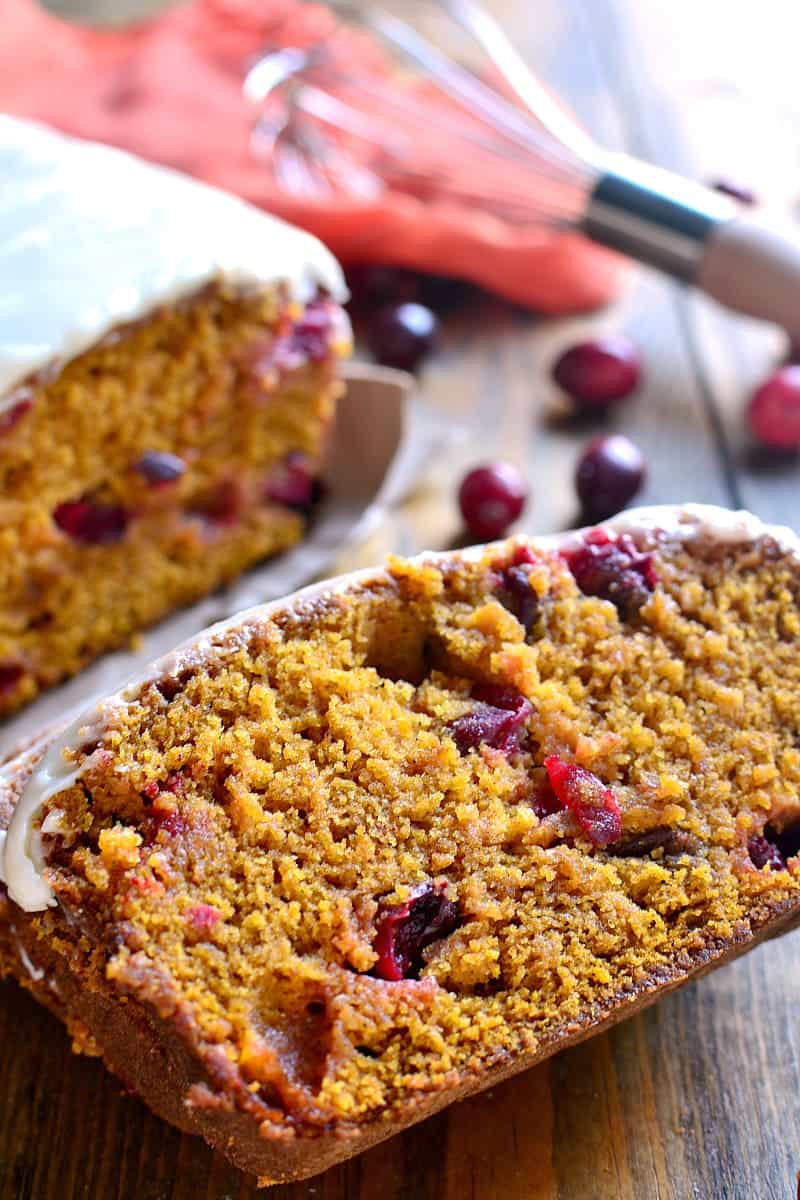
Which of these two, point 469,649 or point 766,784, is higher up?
point 469,649

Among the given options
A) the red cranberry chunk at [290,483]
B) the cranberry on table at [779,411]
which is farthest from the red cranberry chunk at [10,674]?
the cranberry on table at [779,411]

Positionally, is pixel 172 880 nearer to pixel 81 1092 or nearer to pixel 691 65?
pixel 81 1092

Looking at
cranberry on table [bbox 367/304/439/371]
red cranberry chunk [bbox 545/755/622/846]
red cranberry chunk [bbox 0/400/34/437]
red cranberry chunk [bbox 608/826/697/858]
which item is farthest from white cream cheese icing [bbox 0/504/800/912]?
cranberry on table [bbox 367/304/439/371]

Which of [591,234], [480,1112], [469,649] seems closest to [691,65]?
[591,234]

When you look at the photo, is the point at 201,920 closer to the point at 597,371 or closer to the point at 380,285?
the point at 597,371

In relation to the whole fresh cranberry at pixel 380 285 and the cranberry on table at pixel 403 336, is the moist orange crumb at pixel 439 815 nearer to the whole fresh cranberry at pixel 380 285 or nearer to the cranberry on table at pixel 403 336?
the cranberry on table at pixel 403 336

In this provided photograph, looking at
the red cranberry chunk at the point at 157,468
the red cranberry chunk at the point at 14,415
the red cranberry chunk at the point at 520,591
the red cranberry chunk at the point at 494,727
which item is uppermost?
the red cranberry chunk at the point at 14,415

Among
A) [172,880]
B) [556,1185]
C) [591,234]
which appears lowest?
[556,1185]
